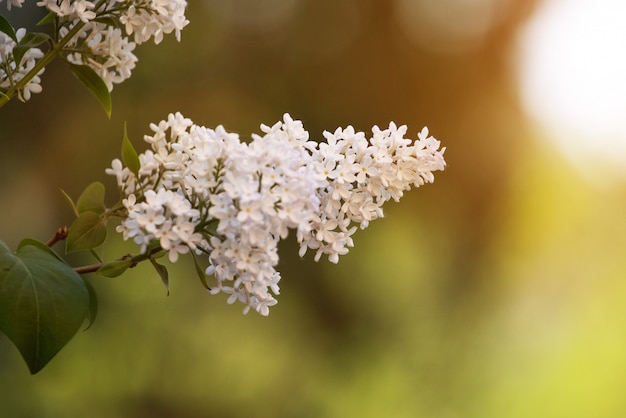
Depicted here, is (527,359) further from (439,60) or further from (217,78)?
(217,78)

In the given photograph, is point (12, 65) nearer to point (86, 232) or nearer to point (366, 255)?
point (86, 232)

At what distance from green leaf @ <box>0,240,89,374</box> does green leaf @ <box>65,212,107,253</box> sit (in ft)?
0.05

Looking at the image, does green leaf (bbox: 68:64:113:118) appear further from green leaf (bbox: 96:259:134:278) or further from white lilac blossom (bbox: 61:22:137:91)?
green leaf (bbox: 96:259:134:278)

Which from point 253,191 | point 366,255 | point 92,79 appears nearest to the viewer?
point 253,191

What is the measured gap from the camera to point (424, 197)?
131cm

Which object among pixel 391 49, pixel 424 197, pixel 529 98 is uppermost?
pixel 529 98

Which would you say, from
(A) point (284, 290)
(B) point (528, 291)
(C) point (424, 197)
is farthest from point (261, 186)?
(B) point (528, 291)

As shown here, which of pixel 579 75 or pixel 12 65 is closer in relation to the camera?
pixel 12 65

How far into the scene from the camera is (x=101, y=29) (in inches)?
14.6

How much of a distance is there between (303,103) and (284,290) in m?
0.34

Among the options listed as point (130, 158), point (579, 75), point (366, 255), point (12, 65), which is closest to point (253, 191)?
point (130, 158)

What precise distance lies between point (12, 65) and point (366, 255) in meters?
0.94

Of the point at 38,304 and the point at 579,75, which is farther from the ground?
the point at 579,75

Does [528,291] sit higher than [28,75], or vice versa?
[528,291]
